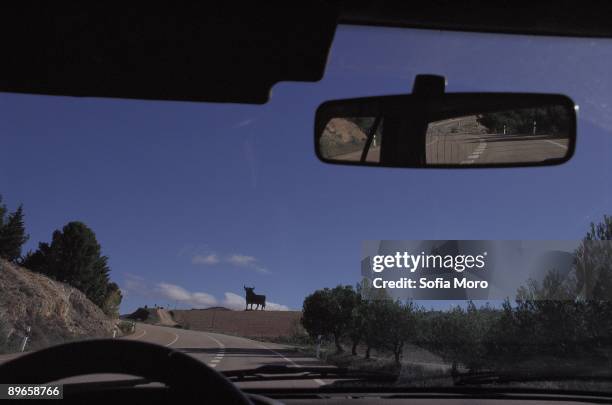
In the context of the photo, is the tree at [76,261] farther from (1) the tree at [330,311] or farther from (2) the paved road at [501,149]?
(2) the paved road at [501,149]

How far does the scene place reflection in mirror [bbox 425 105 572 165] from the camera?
12.4ft

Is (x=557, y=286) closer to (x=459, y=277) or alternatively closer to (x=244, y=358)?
(x=459, y=277)

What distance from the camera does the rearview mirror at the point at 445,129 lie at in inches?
142

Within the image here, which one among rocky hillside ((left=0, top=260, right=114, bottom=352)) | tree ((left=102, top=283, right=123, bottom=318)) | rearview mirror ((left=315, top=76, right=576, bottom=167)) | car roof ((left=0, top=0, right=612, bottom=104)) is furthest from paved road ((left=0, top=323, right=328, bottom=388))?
car roof ((left=0, top=0, right=612, bottom=104))

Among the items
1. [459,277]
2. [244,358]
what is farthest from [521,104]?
[459,277]

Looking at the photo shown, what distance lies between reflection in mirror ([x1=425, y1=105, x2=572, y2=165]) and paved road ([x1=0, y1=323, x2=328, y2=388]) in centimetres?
200

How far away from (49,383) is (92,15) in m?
1.93

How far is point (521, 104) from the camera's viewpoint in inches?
148

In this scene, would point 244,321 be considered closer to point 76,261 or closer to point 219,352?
point 219,352

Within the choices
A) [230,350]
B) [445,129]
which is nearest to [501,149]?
[445,129]

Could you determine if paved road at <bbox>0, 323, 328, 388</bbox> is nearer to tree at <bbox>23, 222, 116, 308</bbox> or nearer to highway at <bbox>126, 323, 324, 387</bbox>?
highway at <bbox>126, 323, 324, 387</bbox>

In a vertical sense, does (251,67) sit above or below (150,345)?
above

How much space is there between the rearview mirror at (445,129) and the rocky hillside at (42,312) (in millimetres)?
3122

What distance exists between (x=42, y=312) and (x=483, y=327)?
544 centimetres
